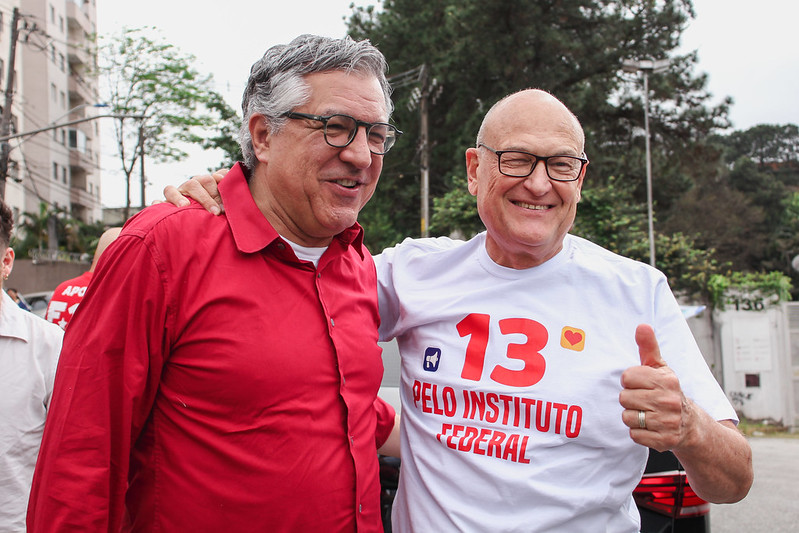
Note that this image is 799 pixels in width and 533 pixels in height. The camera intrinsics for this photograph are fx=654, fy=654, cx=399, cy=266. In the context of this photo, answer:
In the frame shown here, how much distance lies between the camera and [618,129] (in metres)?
21.5

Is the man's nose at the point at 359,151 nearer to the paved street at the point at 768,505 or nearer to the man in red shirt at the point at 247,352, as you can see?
the man in red shirt at the point at 247,352

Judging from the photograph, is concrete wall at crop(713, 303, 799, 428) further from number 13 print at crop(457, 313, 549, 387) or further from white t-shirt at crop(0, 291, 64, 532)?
white t-shirt at crop(0, 291, 64, 532)

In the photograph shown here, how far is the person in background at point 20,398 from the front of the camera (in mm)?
2441

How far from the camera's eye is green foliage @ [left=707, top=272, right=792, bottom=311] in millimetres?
12195

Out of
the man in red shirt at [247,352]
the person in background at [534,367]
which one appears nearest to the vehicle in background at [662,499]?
the person in background at [534,367]

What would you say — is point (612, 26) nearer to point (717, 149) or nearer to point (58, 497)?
point (717, 149)

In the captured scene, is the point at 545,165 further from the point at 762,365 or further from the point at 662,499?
the point at 762,365

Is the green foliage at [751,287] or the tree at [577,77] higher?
the tree at [577,77]

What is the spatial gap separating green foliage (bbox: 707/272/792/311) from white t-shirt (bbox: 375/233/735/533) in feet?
38.7

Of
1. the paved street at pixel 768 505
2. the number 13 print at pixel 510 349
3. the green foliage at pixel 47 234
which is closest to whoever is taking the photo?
the number 13 print at pixel 510 349

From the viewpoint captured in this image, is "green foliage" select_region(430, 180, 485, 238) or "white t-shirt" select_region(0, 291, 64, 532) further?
"green foliage" select_region(430, 180, 485, 238)

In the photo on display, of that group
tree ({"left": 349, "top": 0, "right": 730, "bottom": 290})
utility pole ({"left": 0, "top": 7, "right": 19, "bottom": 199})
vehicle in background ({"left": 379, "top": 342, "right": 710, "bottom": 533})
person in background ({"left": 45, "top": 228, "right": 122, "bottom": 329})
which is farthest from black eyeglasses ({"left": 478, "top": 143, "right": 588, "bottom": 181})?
utility pole ({"left": 0, "top": 7, "right": 19, "bottom": 199})

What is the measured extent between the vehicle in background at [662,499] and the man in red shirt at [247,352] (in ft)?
2.22

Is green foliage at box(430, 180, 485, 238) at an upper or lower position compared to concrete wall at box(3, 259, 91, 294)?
upper
